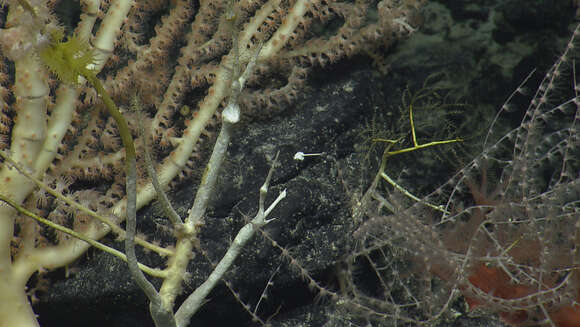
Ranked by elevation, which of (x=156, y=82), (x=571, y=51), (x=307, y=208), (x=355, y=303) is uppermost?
(x=571, y=51)

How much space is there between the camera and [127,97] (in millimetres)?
2447

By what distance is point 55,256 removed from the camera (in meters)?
2.38

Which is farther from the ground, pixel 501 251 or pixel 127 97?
pixel 127 97

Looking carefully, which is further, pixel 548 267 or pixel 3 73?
pixel 3 73

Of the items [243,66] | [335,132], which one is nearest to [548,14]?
[335,132]

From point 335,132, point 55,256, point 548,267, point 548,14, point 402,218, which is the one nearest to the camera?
point 548,267

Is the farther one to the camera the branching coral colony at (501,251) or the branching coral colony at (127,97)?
the branching coral colony at (127,97)

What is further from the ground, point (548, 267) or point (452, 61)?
point (452, 61)

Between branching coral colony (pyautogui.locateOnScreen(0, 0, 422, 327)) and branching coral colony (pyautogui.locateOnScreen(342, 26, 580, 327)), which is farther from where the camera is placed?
branching coral colony (pyautogui.locateOnScreen(0, 0, 422, 327))

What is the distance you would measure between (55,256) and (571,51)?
311 centimetres

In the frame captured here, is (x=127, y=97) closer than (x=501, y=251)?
No

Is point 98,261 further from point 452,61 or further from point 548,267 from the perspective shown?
point 452,61

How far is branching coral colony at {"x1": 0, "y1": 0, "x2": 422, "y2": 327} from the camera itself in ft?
7.18

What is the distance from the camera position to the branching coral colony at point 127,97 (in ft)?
7.18
